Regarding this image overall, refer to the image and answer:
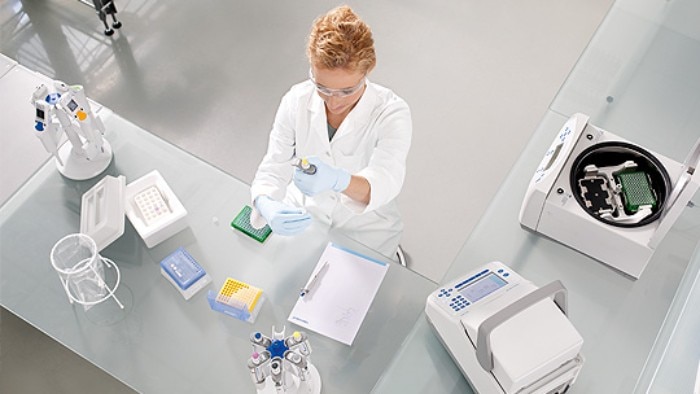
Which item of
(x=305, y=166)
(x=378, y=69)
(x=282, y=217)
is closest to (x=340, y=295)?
(x=282, y=217)

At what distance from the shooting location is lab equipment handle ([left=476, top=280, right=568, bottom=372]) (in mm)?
1877

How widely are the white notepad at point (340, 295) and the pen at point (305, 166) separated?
0.30 metres

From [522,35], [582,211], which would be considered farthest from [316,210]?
[522,35]

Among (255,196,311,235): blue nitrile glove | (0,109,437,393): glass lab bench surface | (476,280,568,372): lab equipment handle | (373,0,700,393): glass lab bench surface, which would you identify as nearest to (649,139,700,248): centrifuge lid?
(373,0,700,393): glass lab bench surface

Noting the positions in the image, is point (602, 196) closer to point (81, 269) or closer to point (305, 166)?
point (305, 166)

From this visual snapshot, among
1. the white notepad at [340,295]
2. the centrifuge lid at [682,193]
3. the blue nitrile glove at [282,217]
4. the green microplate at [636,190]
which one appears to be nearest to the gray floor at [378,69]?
the white notepad at [340,295]

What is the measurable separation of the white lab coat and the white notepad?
0.16m

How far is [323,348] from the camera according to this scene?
2.24 m

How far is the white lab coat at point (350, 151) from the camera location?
94.2 inches

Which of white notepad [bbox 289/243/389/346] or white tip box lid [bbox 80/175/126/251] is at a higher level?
white notepad [bbox 289/243/389/346]

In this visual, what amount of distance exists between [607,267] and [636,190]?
238 mm

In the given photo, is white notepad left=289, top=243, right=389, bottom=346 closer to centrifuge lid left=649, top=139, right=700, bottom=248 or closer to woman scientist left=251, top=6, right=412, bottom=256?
woman scientist left=251, top=6, right=412, bottom=256

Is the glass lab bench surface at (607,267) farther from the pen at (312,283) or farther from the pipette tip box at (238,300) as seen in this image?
the pipette tip box at (238,300)

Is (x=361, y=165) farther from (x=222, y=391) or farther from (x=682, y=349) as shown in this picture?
(x=682, y=349)
